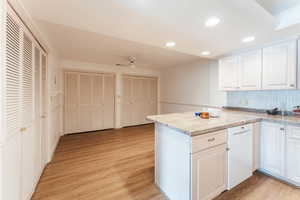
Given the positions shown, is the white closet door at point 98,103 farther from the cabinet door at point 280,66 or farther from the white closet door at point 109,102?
the cabinet door at point 280,66

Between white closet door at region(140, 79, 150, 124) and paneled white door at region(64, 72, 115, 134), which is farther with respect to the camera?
white closet door at region(140, 79, 150, 124)

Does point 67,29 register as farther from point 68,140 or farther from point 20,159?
point 68,140

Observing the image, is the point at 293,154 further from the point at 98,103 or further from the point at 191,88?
the point at 98,103

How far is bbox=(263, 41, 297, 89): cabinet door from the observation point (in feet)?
6.57

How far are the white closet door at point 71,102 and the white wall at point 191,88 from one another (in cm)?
314

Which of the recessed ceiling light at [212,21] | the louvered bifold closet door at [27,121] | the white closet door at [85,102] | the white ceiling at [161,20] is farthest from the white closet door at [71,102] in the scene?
the recessed ceiling light at [212,21]

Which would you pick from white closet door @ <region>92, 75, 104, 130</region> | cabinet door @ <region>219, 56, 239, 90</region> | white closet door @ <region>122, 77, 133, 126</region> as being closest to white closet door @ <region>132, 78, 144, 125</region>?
white closet door @ <region>122, 77, 133, 126</region>

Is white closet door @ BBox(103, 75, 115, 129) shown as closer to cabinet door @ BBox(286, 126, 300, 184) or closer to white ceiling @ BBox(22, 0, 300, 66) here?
white ceiling @ BBox(22, 0, 300, 66)

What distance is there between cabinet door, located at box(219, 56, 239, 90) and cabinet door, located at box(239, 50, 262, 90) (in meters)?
0.09

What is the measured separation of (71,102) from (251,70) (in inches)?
182

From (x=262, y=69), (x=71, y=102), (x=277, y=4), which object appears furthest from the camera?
(x=71, y=102)

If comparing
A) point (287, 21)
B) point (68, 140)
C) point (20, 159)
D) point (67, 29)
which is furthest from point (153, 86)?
point (20, 159)

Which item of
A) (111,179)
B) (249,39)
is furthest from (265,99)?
(111,179)

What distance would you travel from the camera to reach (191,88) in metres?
4.21
